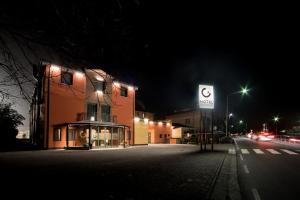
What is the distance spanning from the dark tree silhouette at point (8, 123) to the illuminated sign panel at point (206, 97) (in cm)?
2463

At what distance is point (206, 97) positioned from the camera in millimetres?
25469

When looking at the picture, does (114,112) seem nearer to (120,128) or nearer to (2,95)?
(120,128)

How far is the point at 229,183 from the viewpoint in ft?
32.9

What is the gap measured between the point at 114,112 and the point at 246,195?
99.7 ft

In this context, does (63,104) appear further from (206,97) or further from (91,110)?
(206,97)

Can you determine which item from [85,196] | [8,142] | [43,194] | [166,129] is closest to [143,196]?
[85,196]

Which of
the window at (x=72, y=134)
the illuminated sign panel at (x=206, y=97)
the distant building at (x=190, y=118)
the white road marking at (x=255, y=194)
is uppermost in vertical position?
the illuminated sign panel at (x=206, y=97)

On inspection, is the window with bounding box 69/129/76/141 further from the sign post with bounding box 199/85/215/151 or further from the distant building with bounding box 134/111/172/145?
the sign post with bounding box 199/85/215/151

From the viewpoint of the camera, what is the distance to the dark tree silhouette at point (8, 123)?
1516 inches

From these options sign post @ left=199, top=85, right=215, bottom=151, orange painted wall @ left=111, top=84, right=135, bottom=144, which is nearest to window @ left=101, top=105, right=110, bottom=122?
orange painted wall @ left=111, top=84, right=135, bottom=144

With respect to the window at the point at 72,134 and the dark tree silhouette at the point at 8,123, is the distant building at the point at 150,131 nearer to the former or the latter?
the window at the point at 72,134

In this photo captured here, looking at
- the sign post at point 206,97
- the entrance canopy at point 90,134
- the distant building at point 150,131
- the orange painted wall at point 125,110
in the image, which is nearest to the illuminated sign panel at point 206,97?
the sign post at point 206,97

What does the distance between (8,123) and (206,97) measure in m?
A: 27.5

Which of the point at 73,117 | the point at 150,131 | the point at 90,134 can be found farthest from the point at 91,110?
the point at 150,131
